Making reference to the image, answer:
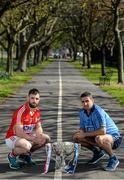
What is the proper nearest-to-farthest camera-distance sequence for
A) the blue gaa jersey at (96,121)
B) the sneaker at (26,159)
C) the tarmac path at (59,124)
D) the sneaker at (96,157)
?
1. the tarmac path at (59,124)
2. the blue gaa jersey at (96,121)
3. the sneaker at (26,159)
4. the sneaker at (96,157)

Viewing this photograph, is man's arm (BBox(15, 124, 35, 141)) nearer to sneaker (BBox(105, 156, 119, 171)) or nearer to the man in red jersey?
the man in red jersey

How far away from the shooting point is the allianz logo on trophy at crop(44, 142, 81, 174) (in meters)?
9.16

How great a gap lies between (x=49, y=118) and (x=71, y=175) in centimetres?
787

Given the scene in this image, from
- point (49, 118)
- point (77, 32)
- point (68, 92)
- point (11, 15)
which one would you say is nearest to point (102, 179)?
point (49, 118)

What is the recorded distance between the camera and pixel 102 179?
28.8 feet

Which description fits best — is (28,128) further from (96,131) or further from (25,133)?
(96,131)

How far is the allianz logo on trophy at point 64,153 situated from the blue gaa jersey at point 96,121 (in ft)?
1.79

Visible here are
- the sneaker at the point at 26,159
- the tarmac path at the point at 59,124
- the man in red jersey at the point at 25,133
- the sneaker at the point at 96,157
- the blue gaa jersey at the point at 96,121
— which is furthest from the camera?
the sneaker at the point at 96,157

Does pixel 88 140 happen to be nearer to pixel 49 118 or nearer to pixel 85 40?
pixel 49 118

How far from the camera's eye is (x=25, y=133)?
9.47m

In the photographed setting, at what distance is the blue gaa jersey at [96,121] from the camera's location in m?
9.52

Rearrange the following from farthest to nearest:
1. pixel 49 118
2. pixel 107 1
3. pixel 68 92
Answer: pixel 107 1 < pixel 68 92 < pixel 49 118

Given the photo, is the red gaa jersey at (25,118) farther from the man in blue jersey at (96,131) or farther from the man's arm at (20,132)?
the man in blue jersey at (96,131)

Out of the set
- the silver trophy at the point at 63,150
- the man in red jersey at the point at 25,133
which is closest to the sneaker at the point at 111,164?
the silver trophy at the point at 63,150
